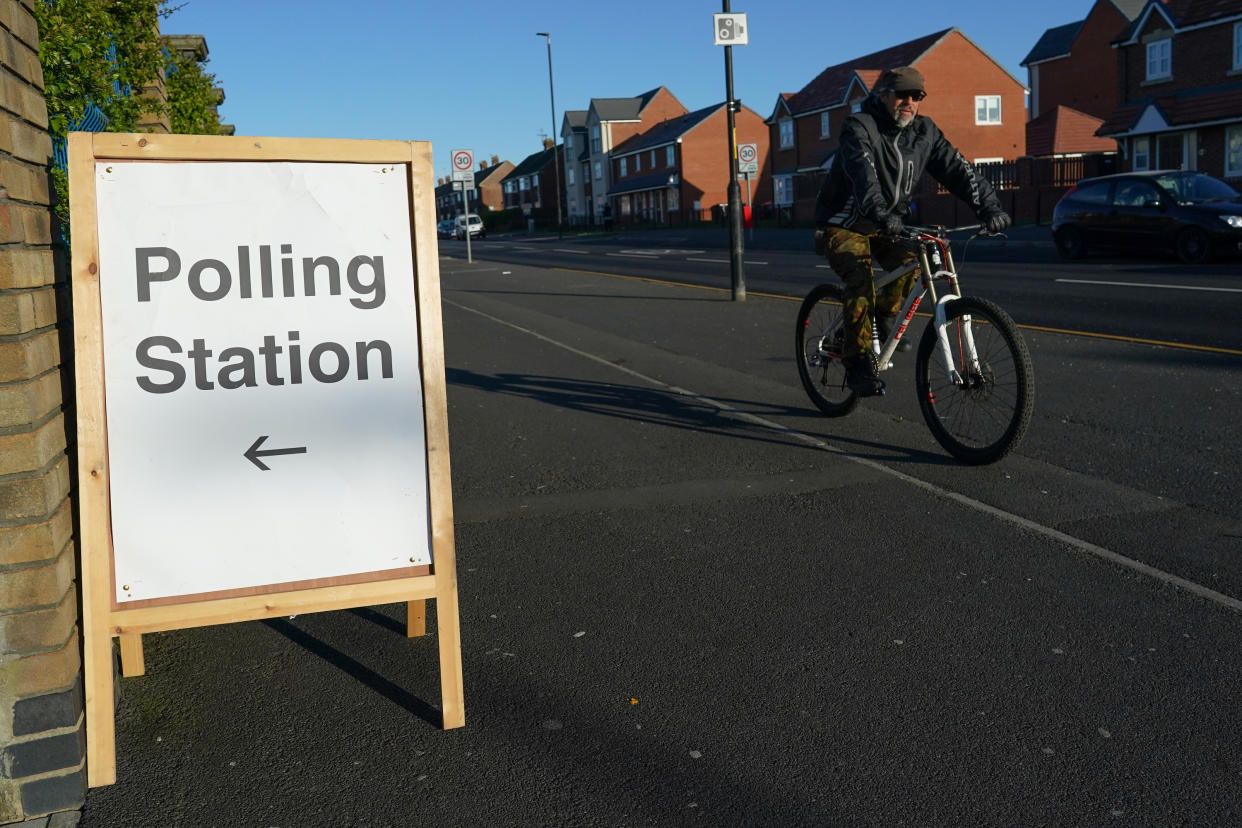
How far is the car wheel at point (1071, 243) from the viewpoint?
68.4 feet

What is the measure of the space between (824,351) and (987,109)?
5822cm

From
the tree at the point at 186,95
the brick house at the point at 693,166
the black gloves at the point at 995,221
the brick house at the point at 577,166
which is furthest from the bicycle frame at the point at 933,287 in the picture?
the brick house at the point at 577,166

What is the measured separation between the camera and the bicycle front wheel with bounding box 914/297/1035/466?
5.60 meters

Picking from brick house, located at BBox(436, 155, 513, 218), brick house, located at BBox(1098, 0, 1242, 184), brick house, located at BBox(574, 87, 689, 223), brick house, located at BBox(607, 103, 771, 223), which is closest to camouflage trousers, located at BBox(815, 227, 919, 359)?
brick house, located at BBox(1098, 0, 1242, 184)

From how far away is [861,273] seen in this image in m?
6.49

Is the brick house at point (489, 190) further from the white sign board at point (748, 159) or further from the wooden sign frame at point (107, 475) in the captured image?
the wooden sign frame at point (107, 475)

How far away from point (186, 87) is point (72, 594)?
10075 millimetres

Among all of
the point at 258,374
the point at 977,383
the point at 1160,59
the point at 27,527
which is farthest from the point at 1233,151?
the point at 27,527

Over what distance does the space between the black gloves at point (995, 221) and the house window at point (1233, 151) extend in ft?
119

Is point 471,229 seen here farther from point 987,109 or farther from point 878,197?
point 878,197

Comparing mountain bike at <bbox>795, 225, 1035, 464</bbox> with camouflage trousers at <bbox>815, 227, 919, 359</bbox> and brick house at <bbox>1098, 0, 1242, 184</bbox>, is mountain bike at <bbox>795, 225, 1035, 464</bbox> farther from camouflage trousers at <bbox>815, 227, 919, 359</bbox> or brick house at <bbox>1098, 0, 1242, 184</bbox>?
brick house at <bbox>1098, 0, 1242, 184</bbox>

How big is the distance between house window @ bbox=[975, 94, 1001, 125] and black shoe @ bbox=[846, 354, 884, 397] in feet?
190

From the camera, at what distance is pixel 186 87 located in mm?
11781

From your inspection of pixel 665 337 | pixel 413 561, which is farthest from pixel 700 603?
pixel 665 337
